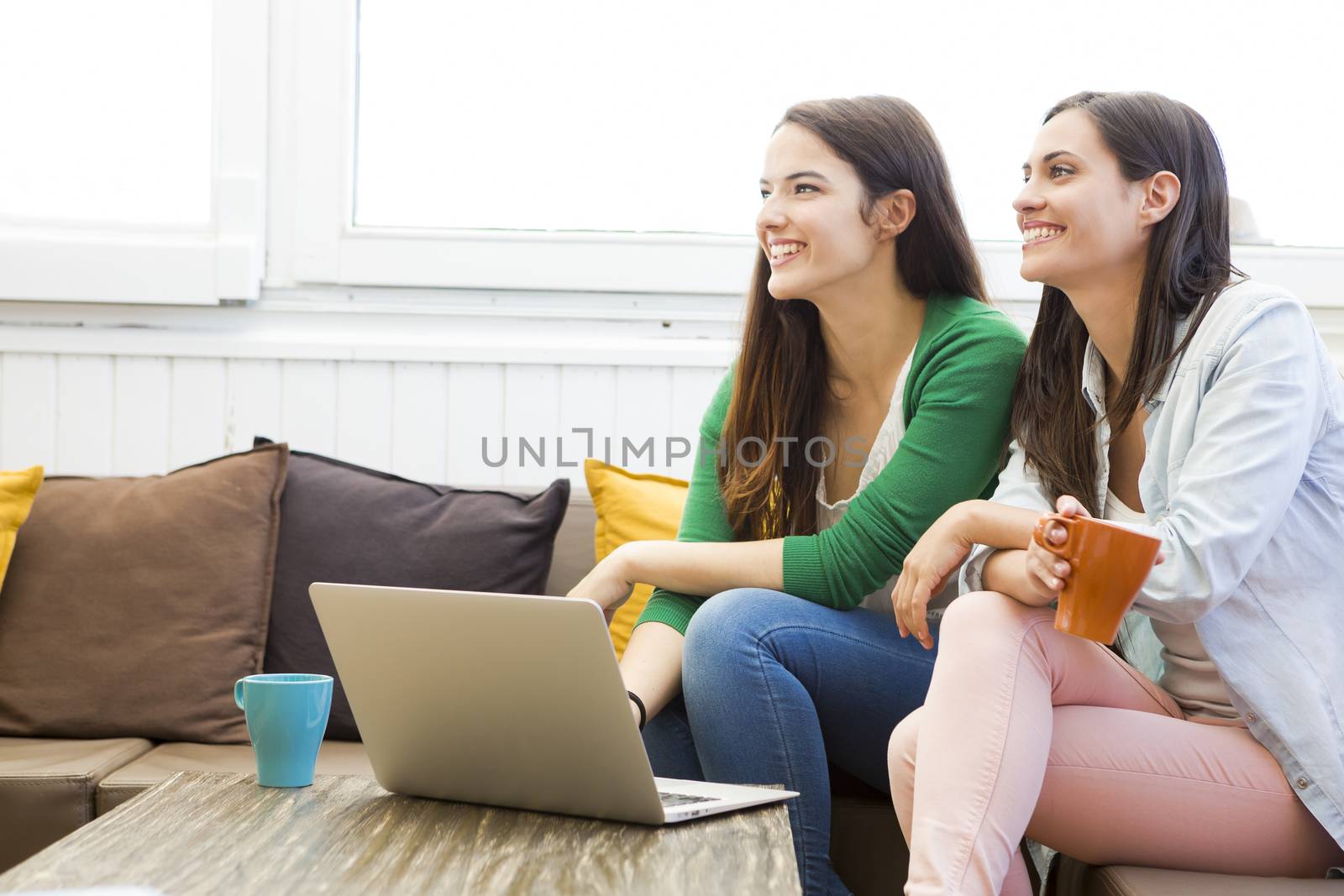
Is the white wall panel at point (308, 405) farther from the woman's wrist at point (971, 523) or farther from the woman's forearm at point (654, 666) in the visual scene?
the woman's wrist at point (971, 523)

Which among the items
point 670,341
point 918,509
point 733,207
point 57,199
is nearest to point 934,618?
point 918,509

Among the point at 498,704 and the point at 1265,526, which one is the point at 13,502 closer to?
the point at 498,704

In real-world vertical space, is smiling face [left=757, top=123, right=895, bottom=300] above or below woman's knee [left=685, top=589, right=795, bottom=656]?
above

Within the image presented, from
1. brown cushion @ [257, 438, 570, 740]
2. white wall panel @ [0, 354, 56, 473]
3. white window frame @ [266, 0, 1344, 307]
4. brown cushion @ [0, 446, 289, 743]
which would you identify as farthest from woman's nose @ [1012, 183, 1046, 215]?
white wall panel @ [0, 354, 56, 473]

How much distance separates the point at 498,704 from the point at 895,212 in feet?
3.22

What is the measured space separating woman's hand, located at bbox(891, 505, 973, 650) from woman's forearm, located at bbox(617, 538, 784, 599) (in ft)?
0.79

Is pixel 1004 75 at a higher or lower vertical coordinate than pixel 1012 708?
higher

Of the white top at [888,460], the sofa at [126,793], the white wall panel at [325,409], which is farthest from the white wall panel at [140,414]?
the white top at [888,460]

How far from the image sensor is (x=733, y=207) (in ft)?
7.98

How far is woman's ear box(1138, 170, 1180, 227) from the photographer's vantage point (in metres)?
1.33

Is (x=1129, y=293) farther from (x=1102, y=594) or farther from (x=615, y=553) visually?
(x=615, y=553)

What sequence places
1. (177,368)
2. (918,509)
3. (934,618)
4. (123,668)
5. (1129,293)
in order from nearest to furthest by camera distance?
1. (1129,293)
2. (918,509)
3. (934,618)
4. (123,668)
5. (177,368)

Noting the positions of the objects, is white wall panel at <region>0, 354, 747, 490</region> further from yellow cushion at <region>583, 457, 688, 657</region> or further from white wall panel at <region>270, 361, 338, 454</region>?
yellow cushion at <region>583, 457, 688, 657</region>

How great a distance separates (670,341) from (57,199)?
1232mm
